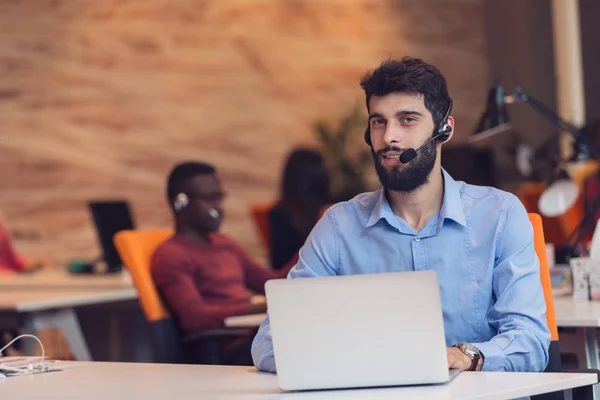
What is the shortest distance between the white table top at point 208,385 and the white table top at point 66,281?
103 inches

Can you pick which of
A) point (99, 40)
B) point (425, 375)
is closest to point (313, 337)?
point (425, 375)

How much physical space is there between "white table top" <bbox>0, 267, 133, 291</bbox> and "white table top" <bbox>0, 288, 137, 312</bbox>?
16 cm

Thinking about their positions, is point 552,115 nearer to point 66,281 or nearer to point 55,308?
point 55,308

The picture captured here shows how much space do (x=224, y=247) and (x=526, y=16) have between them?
17.6ft

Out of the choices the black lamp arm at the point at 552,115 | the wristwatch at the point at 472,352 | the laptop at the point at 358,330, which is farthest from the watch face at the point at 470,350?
the black lamp arm at the point at 552,115

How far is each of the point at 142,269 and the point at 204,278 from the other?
337mm

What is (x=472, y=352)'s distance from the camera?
7.79ft

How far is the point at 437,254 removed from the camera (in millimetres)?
2602

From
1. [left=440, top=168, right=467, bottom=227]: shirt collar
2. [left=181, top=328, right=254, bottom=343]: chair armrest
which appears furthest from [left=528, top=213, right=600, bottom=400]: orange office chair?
[left=181, top=328, right=254, bottom=343]: chair armrest

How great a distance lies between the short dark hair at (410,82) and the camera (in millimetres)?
2570

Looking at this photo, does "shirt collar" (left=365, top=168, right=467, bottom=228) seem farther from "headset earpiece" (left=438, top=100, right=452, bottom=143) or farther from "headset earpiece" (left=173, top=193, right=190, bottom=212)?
"headset earpiece" (left=173, top=193, right=190, bottom=212)

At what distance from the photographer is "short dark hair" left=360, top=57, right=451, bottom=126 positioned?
8.43 feet

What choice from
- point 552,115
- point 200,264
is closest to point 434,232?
point 552,115

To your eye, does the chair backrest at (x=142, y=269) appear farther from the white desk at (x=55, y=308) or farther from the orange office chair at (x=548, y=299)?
the orange office chair at (x=548, y=299)
